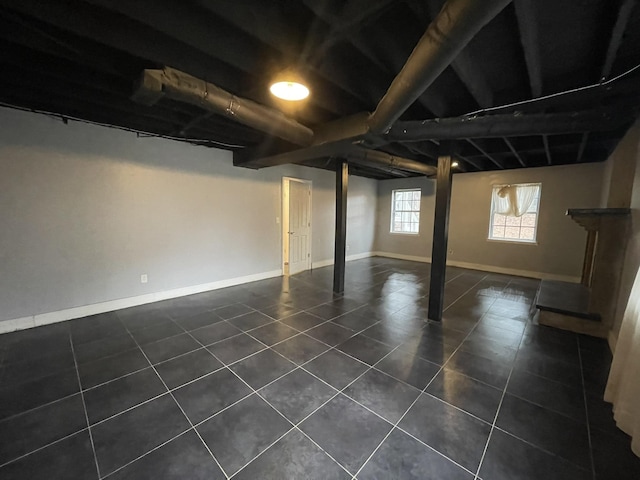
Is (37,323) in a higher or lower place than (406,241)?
lower

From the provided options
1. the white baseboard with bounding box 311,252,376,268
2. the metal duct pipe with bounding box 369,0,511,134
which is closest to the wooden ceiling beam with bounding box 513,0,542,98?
the metal duct pipe with bounding box 369,0,511,134

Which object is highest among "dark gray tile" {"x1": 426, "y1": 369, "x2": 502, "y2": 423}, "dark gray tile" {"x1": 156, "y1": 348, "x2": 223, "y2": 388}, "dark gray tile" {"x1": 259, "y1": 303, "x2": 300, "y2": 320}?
"dark gray tile" {"x1": 259, "y1": 303, "x2": 300, "y2": 320}

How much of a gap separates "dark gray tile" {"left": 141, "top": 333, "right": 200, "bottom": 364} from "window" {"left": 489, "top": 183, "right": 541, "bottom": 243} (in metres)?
6.57

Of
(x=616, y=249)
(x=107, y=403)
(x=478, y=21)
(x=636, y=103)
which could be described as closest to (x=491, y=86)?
(x=636, y=103)

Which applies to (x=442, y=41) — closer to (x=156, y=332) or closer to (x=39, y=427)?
(x=39, y=427)

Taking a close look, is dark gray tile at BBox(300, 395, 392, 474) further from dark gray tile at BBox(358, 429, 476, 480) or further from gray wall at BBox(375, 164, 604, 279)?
gray wall at BBox(375, 164, 604, 279)

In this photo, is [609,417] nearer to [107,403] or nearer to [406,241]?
[107,403]

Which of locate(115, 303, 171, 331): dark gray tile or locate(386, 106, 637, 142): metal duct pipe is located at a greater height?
locate(386, 106, 637, 142): metal duct pipe

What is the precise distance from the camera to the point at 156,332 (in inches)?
114

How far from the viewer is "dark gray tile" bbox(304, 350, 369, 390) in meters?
2.10

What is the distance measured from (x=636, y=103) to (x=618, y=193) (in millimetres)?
2044

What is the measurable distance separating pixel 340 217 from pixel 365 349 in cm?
225

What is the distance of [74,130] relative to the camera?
3.05m

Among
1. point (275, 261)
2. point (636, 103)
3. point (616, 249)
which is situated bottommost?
point (275, 261)
